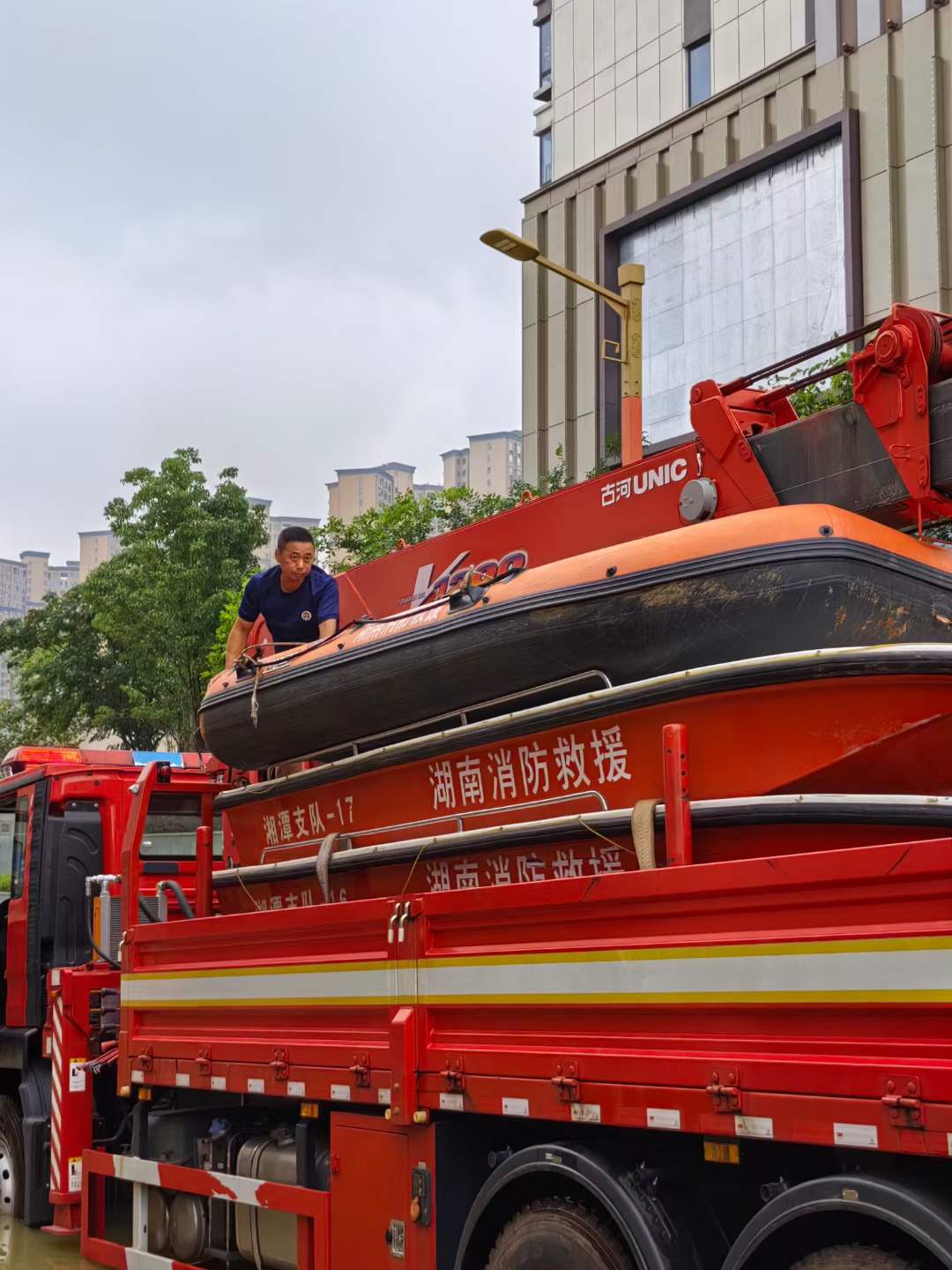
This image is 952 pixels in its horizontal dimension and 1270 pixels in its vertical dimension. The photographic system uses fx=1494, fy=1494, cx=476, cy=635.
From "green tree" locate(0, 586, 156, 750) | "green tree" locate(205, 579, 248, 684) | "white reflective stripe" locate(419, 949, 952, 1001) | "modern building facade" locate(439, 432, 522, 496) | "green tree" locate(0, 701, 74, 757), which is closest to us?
"white reflective stripe" locate(419, 949, 952, 1001)

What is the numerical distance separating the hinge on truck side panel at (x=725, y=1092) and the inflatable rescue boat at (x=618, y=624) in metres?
1.40

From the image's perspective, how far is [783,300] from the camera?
Result: 30.1 meters

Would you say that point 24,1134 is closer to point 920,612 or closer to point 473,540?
point 473,540

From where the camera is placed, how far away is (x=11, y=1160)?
866cm

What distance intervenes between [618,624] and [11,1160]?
221 inches

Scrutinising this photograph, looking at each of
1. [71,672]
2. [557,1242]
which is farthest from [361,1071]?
[71,672]

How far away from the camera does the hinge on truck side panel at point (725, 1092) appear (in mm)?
4004

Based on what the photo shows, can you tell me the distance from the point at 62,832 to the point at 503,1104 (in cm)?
466

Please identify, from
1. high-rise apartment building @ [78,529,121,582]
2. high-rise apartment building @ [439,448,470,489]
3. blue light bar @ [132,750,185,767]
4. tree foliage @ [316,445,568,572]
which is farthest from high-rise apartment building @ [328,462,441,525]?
blue light bar @ [132,750,185,767]

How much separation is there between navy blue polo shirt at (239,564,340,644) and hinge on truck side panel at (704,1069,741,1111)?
3987 mm

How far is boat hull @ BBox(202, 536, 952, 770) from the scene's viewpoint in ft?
15.5

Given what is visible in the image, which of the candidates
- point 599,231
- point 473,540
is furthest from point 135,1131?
point 599,231

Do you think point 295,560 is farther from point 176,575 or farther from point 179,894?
point 176,575

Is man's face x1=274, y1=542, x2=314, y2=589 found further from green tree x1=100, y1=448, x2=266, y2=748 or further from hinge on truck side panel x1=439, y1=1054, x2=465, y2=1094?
green tree x1=100, y1=448, x2=266, y2=748
